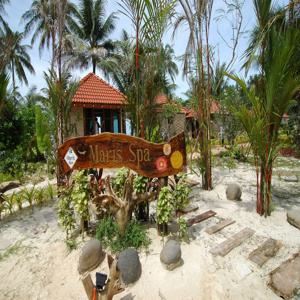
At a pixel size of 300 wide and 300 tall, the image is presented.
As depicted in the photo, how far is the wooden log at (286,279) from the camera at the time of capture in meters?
2.21

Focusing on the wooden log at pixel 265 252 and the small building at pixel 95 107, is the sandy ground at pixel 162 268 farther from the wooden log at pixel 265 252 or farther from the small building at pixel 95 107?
the small building at pixel 95 107

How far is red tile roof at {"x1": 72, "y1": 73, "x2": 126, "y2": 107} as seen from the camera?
960 cm

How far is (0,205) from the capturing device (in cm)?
396

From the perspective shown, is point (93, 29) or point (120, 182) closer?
point (120, 182)

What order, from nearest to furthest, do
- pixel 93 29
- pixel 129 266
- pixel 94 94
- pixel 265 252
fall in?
pixel 129 266
pixel 265 252
pixel 94 94
pixel 93 29

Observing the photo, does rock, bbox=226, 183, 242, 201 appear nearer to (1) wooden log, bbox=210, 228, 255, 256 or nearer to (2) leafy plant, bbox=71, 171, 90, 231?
(1) wooden log, bbox=210, 228, 255, 256

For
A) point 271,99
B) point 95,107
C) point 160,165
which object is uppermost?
point 95,107

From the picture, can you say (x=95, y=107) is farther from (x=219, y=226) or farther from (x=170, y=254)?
(x=170, y=254)

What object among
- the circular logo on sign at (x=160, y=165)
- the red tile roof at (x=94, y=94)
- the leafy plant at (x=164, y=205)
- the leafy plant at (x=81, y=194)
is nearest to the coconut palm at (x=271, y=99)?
the circular logo on sign at (x=160, y=165)

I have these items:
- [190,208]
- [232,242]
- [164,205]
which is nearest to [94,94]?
[190,208]

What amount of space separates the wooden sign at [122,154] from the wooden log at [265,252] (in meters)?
1.35

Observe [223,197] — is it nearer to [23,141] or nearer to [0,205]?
[0,205]

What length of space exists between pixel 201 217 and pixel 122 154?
1.68m

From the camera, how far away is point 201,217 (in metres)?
3.63
